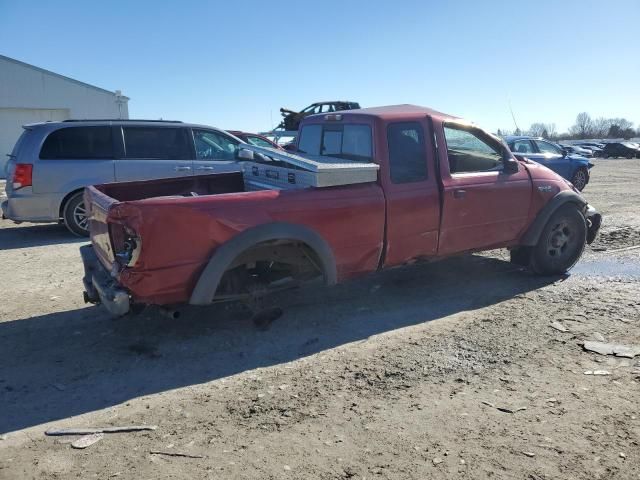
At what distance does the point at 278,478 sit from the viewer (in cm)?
271

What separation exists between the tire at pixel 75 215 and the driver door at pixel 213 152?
1.92m

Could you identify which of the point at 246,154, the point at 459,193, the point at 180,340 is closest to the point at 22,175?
the point at 246,154

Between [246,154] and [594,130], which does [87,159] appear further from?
[594,130]

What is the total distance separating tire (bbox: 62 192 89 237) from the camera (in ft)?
28.2

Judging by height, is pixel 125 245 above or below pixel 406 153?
below

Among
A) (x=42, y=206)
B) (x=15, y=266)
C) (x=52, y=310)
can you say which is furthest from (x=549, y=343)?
(x=42, y=206)

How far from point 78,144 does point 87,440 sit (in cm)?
667

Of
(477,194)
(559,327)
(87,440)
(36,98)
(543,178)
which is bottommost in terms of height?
(87,440)

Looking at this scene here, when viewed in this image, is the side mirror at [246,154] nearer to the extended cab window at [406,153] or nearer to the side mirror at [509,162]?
the extended cab window at [406,153]

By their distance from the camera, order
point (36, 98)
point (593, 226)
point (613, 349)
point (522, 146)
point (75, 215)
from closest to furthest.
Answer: point (613, 349), point (593, 226), point (75, 215), point (522, 146), point (36, 98)

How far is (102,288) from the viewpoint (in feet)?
13.5

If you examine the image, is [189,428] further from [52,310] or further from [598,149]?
[598,149]

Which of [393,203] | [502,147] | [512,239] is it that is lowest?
[512,239]

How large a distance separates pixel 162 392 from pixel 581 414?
106 inches
